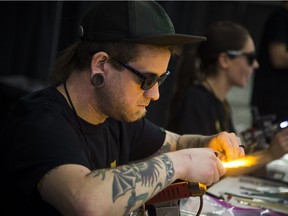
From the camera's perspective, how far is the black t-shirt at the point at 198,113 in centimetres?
286

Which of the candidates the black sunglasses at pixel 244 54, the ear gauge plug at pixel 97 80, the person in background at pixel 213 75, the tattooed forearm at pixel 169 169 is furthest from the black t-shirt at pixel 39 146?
the black sunglasses at pixel 244 54

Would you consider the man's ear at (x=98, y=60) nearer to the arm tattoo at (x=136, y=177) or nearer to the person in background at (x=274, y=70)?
the arm tattoo at (x=136, y=177)

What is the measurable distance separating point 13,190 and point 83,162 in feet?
0.89

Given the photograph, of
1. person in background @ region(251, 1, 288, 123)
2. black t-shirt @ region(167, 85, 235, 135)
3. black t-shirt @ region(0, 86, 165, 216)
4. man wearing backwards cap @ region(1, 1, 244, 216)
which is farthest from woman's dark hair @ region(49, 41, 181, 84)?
person in background @ region(251, 1, 288, 123)

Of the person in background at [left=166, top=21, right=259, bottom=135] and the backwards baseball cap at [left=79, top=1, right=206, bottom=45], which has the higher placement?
the backwards baseball cap at [left=79, top=1, right=206, bottom=45]

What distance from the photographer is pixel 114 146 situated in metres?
1.98

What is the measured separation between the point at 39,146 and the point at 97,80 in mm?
343

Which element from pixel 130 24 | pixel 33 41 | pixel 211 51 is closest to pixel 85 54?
pixel 130 24

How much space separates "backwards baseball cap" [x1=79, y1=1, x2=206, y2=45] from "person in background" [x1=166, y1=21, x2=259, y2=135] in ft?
4.27

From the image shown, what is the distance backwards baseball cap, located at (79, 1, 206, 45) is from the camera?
1634 millimetres

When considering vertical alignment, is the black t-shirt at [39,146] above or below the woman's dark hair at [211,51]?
below

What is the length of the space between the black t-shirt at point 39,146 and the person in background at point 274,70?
2.35m

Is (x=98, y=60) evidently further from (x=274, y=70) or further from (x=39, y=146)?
(x=274, y=70)

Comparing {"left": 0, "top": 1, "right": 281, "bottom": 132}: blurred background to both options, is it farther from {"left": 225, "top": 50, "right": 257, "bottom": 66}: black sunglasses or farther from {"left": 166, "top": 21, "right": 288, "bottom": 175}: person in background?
{"left": 225, "top": 50, "right": 257, "bottom": 66}: black sunglasses
